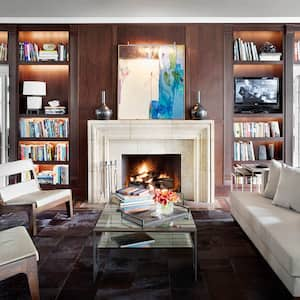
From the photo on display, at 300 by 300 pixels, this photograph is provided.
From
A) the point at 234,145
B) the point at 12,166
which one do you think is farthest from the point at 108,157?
the point at 234,145

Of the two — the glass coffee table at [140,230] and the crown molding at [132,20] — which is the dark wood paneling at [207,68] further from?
the glass coffee table at [140,230]

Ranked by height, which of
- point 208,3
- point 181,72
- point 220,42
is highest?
point 208,3

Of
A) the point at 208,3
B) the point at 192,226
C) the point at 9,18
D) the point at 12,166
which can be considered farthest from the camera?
the point at 9,18

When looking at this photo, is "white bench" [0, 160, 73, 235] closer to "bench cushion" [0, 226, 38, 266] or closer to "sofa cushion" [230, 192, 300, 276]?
"bench cushion" [0, 226, 38, 266]

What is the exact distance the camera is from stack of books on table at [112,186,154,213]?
314 cm

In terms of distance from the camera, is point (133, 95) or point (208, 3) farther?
point (133, 95)

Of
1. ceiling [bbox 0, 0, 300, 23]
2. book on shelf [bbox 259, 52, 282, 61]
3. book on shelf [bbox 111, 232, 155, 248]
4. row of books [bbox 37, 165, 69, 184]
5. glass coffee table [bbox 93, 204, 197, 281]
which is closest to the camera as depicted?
glass coffee table [bbox 93, 204, 197, 281]

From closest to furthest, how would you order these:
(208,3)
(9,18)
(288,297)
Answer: (288,297) → (208,3) → (9,18)

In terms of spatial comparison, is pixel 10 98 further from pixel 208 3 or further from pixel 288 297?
pixel 288 297

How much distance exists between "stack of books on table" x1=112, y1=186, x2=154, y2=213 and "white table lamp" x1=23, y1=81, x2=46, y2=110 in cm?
263

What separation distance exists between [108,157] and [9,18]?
2.57m

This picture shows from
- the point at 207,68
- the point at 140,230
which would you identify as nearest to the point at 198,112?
the point at 207,68

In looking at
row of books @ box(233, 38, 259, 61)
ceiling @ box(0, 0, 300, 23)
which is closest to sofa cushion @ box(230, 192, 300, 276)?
row of books @ box(233, 38, 259, 61)

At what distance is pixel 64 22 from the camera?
5.27 m
